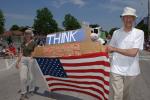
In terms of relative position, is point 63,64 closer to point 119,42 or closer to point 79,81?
point 79,81

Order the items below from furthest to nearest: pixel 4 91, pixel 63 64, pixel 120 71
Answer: pixel 4 91 → pixel 63 64 → pixel 120 71

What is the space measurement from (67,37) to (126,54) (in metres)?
3.06

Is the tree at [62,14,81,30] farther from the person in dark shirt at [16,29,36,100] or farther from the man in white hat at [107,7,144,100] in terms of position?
the man in white hat at [107,7,144,100]

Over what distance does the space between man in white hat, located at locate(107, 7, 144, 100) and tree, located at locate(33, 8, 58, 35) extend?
260ft

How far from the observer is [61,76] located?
355 inches

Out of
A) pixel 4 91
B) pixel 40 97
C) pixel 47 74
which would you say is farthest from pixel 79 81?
pixel 4 91

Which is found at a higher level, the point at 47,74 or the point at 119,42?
the point at 119,42

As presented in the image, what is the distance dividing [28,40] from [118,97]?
4539mm

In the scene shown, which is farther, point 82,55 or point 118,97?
point 82,55

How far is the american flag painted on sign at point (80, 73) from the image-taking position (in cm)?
771

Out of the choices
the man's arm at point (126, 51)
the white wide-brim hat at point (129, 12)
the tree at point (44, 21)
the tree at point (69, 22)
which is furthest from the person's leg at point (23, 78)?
the tree at point (69, 22)

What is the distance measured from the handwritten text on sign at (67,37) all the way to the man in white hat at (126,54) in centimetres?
237

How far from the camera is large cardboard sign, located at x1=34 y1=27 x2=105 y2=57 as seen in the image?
8117 mm

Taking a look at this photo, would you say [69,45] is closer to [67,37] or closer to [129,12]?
Result: [67,37]
